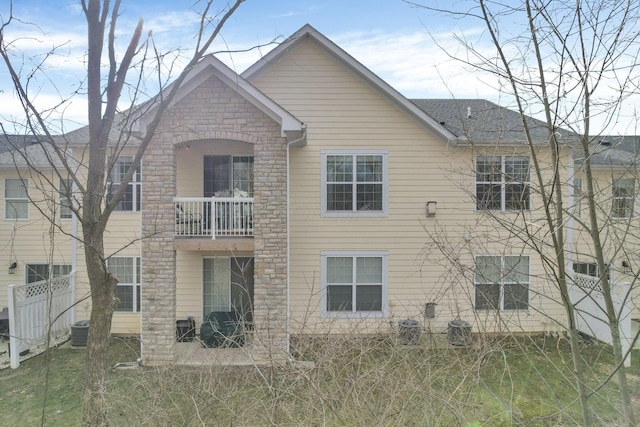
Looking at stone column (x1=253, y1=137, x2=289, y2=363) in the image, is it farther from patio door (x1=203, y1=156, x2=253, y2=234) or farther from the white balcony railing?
patio door (x1=203, y1=156, x2=253, y2=234)

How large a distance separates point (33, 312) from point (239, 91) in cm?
774

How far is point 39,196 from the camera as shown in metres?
12.1

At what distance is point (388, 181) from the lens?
10.6 meters

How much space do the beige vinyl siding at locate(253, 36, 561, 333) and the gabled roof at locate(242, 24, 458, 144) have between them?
7.7 inches

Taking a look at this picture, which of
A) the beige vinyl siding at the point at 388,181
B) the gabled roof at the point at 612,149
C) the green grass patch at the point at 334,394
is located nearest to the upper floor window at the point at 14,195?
the beige vinyl siding at the point at 388,181

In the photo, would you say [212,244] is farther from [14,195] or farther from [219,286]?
[14,195]

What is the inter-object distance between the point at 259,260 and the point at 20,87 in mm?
5634

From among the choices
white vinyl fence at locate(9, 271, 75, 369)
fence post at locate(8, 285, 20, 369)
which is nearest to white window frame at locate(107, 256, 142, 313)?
white vinyl fence at locate(9, 271, 75, 369)

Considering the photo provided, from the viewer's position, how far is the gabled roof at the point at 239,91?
26.6ft

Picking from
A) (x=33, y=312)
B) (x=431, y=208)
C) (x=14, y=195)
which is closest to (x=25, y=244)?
(x=14, y=195)

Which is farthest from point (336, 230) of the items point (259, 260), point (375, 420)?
point (375, 420)

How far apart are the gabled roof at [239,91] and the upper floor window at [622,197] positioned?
5992mm

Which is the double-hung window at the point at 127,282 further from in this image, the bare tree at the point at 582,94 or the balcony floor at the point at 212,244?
the bare tree at the point at 582,94

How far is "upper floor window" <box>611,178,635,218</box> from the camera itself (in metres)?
3.01
